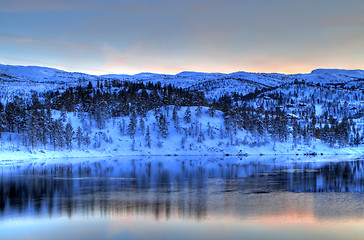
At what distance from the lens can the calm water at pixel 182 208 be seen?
89.2 feet

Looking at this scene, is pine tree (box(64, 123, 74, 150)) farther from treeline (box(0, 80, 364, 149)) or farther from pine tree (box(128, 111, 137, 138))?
pine tree (box(128, 111, 137, 138))

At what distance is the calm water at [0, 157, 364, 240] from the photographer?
89.2 ft

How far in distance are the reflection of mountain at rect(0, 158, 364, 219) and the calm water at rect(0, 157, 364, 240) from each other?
98mm

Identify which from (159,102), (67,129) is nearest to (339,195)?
(67,129)

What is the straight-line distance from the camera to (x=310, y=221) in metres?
30.4

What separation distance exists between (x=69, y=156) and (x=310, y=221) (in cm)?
9798

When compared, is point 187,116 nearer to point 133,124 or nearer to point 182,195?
point 133,124

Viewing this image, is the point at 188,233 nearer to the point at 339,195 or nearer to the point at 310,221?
the point at 310,221

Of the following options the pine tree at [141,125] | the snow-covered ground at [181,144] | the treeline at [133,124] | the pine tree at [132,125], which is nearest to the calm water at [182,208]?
the treeline at [133,124]

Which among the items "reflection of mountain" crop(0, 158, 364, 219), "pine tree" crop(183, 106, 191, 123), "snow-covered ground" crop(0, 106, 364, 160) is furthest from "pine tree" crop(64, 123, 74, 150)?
"reflection of mountain" crop(0, 158, 364, 219)

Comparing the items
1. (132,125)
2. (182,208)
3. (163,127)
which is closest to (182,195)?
(182,208)

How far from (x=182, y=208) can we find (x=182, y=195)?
7820 mm

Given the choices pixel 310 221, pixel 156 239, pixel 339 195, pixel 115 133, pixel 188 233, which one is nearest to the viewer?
pixel 156 239

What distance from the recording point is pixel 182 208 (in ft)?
117
